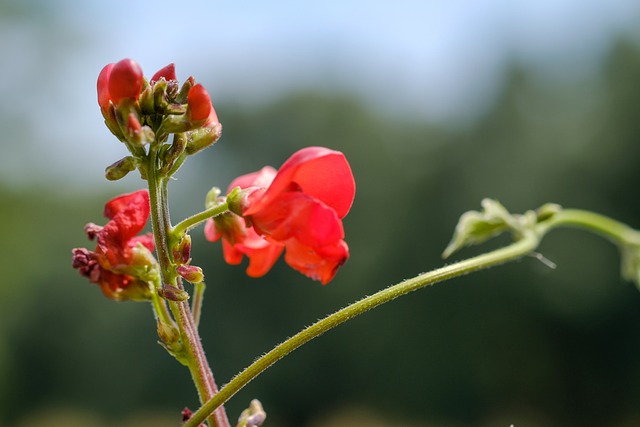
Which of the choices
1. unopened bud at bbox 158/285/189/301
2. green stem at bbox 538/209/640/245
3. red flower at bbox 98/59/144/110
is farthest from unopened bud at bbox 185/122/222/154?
green stem at bbox 538/209/640/245

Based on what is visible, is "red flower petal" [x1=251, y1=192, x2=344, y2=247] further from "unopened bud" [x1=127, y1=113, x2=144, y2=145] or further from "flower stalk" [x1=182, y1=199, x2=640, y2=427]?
"unopened bud" [x1=127, y1=113, x2=144, y2=145]

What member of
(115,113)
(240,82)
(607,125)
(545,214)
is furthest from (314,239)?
(240,82)

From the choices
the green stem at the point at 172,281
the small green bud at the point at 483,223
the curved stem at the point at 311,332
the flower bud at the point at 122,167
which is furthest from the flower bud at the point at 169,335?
the small green bud at the point at 483,223

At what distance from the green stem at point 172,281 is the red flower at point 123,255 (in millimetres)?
139

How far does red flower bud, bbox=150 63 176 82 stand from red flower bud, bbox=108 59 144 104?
0.17ft

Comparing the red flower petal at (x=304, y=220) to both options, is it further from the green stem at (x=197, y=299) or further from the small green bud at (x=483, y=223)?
the small green bud at (x=483, y=223)

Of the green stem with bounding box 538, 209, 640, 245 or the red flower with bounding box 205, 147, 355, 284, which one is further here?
the green stem with bounding box 538, 209, 640, 245

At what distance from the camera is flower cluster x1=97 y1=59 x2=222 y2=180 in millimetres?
1241

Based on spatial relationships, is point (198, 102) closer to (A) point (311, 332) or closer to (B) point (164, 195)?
(B) point (164, 195)

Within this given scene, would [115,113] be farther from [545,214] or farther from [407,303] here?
[407,303]

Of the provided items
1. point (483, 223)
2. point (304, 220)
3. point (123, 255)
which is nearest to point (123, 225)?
point (123, 255)

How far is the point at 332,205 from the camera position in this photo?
4.26ft

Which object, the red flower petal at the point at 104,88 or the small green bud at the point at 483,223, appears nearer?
the red flower petal at the point at 104,88

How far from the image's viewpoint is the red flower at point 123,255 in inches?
54.1
